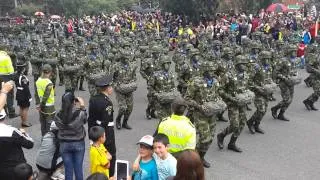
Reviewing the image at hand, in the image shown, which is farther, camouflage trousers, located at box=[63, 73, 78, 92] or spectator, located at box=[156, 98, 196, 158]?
camouflage trousers, located at box=[63, 73, 78, 92]

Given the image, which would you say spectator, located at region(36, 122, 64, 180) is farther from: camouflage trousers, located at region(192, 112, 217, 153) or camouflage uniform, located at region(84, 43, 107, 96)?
camouflage uniform, located at region(84, 43, 107, 96)

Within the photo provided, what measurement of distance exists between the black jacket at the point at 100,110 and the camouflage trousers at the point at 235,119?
129 inches

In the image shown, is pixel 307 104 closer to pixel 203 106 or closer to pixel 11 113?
pixel 203 106

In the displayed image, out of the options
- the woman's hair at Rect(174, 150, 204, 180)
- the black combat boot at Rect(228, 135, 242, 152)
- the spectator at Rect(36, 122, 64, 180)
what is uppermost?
the woman's hair at Rect(174, 150, 204, 180)

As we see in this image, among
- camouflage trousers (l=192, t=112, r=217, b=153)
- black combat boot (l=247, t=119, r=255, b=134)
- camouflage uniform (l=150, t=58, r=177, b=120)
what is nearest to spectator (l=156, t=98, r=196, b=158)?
camouflage trousers (l=192, t=112, r=217, b=153)

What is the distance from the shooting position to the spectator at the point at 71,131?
6.25 metres

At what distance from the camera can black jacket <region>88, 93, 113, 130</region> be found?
6543 mm

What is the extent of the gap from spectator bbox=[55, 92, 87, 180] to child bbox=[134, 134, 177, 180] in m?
1.74

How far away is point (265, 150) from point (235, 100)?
1.35 m

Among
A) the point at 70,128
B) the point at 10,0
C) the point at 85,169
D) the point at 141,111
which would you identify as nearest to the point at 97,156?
the point at 70,128

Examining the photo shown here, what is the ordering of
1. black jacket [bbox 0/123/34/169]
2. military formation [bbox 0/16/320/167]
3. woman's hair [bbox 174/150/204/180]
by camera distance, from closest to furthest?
woman's hair [bbox 174/150/204/180], black jacket [bbox 0/123/34/169], military formation [bbox 0/16/320/167]

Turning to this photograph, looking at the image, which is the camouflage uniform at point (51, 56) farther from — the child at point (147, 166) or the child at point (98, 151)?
the child at point (147, 166)

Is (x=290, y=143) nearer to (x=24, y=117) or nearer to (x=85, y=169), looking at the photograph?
(x=85, y=169)

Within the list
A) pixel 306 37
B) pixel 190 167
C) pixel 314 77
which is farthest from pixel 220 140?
pixel 306 37
